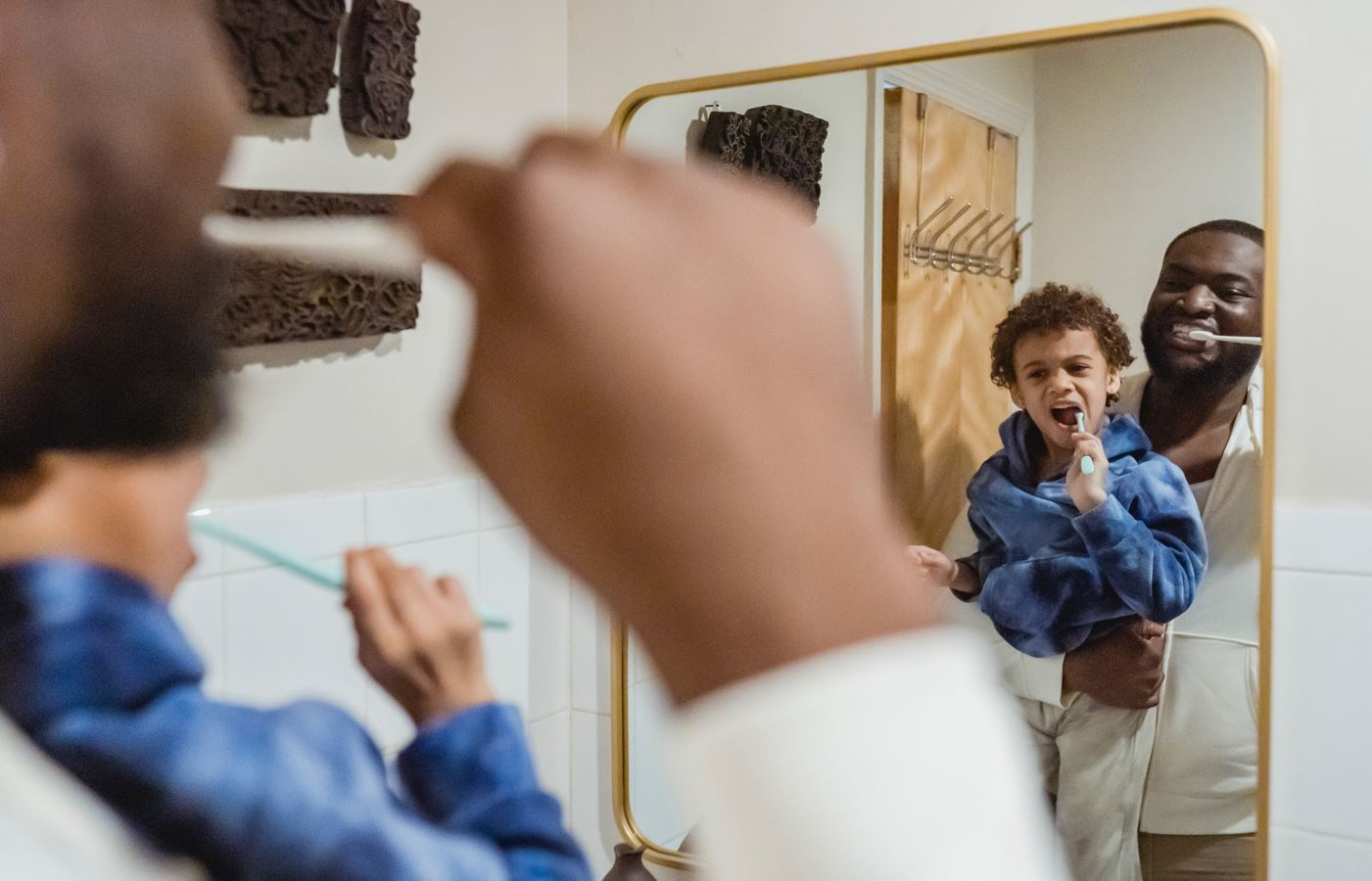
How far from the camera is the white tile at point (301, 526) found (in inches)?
14.4

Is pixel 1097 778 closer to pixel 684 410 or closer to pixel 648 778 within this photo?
pixel 648 778

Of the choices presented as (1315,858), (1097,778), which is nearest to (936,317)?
(1097,778)

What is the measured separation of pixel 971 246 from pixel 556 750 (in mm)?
699

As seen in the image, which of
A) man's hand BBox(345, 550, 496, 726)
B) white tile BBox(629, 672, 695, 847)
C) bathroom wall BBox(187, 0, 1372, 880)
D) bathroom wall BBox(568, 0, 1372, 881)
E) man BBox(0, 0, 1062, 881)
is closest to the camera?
man BBox(0, 0, 1062, 881)

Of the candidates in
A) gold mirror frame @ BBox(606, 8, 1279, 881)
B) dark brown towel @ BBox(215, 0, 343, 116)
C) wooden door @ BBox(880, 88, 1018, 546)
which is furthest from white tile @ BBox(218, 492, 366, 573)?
wooden door @ BBox(880, 88, 1018, 546)

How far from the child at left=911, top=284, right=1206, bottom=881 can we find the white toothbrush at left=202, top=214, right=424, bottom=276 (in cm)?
85

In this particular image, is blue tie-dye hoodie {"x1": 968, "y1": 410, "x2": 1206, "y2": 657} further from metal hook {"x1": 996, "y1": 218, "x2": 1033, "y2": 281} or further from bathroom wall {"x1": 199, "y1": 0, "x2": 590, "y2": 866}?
bathroom wall {"x1": 199, "y1": 0, "x2": 590, "y2": 866}

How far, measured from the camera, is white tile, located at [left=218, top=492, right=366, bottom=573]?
14.4 inches

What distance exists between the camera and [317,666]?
415 millimetres

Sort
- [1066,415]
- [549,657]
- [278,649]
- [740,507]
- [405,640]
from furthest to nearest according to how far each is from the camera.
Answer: [549,657]
[1066,415]
[278,649]
[405,640]
[740,507]

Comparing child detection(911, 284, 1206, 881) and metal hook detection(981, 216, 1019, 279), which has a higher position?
metal hook detection(981, 216, 1019, 279)

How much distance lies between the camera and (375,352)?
1.65ft

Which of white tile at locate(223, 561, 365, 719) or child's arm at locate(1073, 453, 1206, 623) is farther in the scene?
child's arm at locate(1073, 453, 1206, 623)

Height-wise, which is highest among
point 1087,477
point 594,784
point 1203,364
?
point 1203,364
